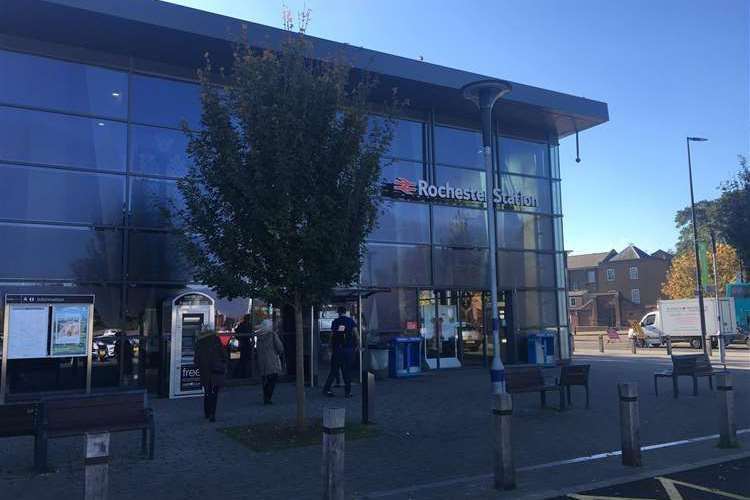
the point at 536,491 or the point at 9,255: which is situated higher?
the point at 9,255

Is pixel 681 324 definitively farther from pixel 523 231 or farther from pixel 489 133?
pixel 489 133

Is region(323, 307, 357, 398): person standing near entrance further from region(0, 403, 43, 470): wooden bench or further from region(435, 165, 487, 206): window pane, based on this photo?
region(435, 165, 487, 206): window pane

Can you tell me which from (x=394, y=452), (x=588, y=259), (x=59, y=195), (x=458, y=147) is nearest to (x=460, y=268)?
(x=458, y=147)

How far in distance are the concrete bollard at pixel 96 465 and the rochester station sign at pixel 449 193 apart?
44.4ft

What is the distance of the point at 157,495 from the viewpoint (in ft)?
20.6

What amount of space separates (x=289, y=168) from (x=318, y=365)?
832 centimetres

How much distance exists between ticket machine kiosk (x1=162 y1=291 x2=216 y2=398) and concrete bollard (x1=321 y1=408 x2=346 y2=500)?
8.10 meters

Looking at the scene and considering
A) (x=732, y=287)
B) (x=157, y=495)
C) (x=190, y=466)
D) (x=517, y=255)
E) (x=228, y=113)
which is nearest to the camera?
(x=157, y=495)

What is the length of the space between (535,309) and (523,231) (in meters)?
2.50

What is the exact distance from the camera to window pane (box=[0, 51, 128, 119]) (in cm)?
1348

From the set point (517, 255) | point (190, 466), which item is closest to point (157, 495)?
point (190, 466)

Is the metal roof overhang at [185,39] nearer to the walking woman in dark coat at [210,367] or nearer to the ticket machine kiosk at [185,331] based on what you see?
the walking woman in dark coat at [210,367]

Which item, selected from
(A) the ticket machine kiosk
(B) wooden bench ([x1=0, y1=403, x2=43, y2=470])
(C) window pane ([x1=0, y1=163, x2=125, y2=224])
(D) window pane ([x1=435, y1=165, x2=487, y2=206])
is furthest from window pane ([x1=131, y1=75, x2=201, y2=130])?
(B) wooden bench ([x1=0, y1=403, x2=43, y2=470])

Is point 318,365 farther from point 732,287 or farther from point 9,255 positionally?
point 732,287
